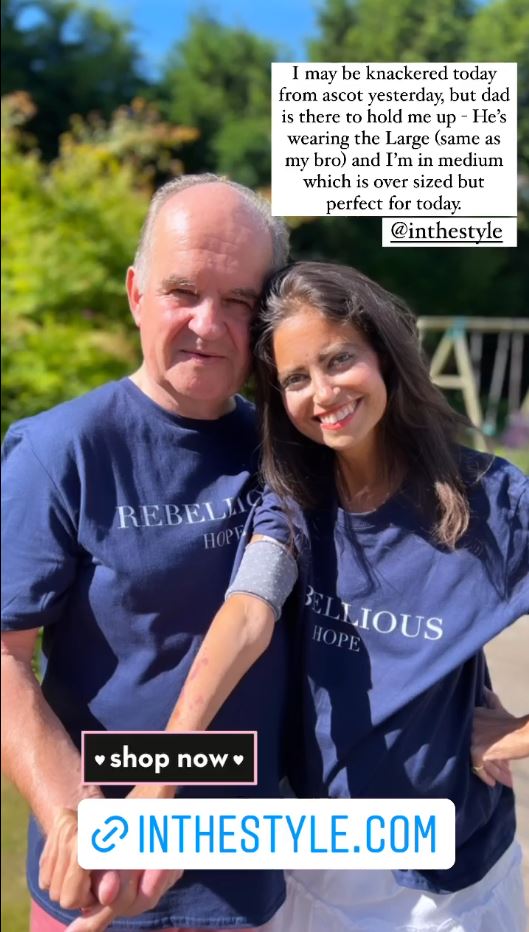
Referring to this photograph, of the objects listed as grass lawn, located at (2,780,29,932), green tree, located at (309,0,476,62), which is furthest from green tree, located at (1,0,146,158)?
grass lawn, located at (2,780,29,932)

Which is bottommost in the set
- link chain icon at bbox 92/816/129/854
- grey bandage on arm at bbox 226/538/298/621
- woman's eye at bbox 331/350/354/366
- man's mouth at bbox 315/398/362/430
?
link chain icon at bbox 92/816/129/854

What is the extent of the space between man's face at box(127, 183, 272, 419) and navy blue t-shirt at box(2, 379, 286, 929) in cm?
4

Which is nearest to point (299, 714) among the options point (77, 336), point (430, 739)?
point (430, 739)

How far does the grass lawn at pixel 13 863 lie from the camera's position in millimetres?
1423

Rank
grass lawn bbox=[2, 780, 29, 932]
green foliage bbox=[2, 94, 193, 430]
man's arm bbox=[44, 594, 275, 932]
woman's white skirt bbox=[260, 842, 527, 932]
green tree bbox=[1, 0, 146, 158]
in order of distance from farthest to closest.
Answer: green foliage bbox=[2, 94, 193, 430] → grass lawn bbox=[2, 780, 29, 932] → green tree bbox=[1, 0, 146, 158] → woman's white skirt bbox=[260, 842, 527, 932] → man's arm bbox=[44, 594, 275, 932]

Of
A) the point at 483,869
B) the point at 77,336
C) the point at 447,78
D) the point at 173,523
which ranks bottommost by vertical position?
the point at 483,869

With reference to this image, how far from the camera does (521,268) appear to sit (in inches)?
41.6

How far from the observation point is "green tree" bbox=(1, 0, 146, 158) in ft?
3.56

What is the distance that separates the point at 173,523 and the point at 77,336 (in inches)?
46.3

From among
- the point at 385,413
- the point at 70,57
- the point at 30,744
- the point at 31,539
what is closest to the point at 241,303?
the point at 385,413

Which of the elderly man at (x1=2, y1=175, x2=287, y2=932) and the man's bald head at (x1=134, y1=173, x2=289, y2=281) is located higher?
the man's bald head at (x1=134, y1=173, x2=289, y2=281)

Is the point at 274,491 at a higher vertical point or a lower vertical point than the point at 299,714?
higher

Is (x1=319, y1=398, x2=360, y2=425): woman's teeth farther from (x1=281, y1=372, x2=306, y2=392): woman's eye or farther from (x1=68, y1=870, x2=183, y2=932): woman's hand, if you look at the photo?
(x1=68, y1=870, x2=183, y2=932): woman's hand

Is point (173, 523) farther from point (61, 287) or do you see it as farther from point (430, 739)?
point (61, 287)
